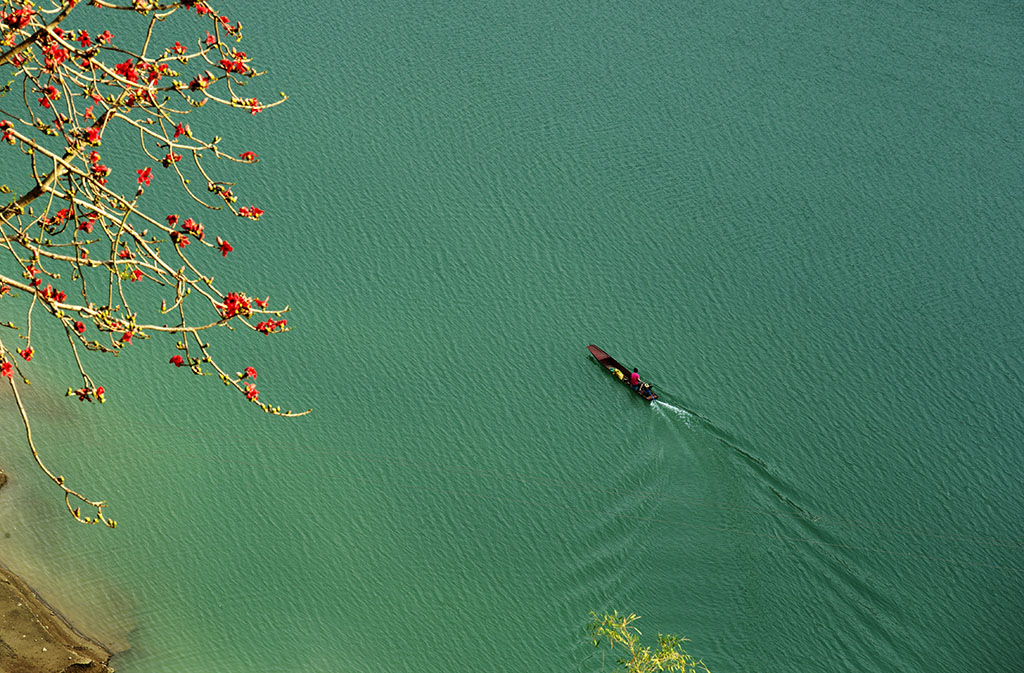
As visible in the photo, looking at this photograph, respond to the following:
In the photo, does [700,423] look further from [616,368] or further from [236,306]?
[236,306]

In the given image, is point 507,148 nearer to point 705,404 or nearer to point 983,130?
point 705,404

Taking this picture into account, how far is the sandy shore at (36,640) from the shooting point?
17.3 feet

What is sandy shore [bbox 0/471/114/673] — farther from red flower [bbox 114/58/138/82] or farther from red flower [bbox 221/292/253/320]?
red flower [bbox 114/58/138/82]

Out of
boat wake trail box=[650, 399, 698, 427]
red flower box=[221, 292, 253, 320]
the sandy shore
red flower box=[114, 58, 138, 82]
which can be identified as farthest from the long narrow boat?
red flower box=[114, 58, 138, 82]

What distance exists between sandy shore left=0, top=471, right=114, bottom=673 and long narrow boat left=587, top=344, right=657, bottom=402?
4.02 metres

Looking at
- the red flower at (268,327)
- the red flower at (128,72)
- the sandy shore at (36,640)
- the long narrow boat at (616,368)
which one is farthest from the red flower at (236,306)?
the long narrow boat at (616,368)

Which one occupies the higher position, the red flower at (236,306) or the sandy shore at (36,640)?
the red flower at (236,306)

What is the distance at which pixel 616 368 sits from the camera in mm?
7504

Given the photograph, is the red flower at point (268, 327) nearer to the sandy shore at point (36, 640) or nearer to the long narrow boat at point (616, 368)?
the sandy shore at point (36, 640)

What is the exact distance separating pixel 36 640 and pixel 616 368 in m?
4.37

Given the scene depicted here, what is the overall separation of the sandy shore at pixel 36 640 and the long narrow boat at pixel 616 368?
13.2 ft

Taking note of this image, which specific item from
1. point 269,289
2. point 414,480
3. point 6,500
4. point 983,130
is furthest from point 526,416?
point 983,130

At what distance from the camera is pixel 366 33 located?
9.84 m

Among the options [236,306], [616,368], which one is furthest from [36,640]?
[616,368]
